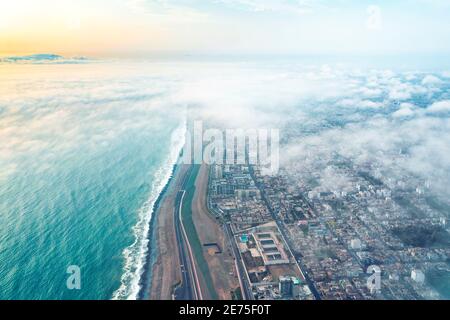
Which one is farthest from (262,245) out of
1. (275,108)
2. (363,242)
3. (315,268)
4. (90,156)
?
(275,108)

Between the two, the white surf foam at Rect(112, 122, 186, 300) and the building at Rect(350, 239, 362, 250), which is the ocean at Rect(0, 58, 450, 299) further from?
the building at Rect(350, 239, 362, 250)

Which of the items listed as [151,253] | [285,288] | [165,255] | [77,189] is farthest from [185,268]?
[77,189]

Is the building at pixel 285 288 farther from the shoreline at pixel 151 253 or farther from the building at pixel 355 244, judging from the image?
the shoreline at pixel 151 253

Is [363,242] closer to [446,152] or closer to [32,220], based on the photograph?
[32,220]

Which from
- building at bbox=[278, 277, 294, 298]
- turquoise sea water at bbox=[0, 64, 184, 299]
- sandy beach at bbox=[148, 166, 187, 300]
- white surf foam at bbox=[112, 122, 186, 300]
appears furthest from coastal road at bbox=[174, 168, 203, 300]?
building at bbox=[278, 277, 294, 298]

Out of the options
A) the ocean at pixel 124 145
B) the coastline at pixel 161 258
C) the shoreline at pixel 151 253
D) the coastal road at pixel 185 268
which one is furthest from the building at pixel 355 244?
the shoreline at pixel 151 253

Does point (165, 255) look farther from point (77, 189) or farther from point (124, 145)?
point (124, 145)
